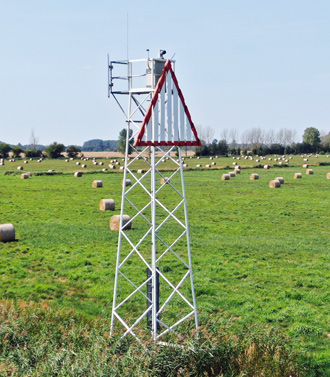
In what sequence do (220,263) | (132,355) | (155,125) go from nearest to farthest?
(132,355) < (155,125) < (220,263)

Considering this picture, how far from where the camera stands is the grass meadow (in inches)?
564

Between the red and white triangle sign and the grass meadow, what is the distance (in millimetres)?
4341

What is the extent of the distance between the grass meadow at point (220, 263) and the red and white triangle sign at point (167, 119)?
14.2 feet

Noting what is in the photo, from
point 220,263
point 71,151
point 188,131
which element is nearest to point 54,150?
point 71,151

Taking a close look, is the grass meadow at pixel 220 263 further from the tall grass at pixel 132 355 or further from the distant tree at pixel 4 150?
the distant tree at pixel 4 150

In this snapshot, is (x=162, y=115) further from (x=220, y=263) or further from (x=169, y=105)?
(x=220, y=263)

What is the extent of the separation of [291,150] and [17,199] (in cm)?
11447

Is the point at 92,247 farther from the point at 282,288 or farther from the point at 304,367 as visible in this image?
the point at 304,367

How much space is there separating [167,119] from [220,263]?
11.0 metres

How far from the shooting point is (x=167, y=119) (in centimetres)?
1088

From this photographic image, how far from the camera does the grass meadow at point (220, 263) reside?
14.3 metres

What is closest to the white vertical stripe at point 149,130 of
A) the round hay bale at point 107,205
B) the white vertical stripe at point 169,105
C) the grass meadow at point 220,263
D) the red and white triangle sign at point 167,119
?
the red and white triangle sign at point 167,119

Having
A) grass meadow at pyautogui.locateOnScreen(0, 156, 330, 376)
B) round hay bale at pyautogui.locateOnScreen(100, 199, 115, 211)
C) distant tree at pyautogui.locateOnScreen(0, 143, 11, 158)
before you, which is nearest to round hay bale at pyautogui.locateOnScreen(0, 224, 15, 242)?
grass meadow at pyautogui.locateOnScreen(0, 156, 330, 376)

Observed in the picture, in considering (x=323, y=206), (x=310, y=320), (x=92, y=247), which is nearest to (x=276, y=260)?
(x=310, y=320)
